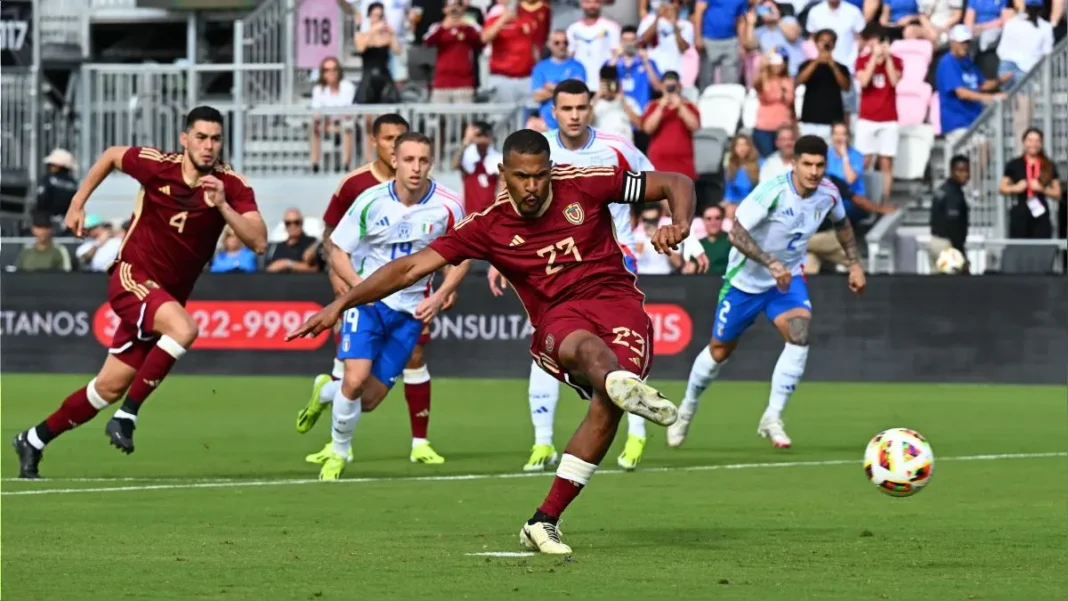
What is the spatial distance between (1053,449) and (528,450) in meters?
3.96

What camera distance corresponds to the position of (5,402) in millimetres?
20703

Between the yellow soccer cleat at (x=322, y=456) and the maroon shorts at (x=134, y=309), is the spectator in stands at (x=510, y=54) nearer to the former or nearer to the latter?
the yellow soccer cleat at (x=322, y=456)

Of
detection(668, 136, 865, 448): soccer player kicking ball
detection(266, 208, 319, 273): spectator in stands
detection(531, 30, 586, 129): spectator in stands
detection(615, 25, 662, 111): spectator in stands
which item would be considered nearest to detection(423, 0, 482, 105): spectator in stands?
detection(531, 30, 586, 129): spectator in stands

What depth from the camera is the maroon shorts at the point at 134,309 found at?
13547mm

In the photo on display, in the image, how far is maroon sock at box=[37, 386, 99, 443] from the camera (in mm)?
13477

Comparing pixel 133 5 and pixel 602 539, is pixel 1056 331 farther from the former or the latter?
pixel 133 5

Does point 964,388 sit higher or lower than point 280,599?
lower

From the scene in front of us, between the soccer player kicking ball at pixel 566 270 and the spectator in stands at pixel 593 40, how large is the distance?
17499 mm

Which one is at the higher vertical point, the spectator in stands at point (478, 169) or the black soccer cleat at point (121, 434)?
the spectator in stands at point (478, 169)

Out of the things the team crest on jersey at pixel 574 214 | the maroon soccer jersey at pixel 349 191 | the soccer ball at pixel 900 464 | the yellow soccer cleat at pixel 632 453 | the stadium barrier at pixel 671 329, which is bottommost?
the stadium barrier at pixel 671 329

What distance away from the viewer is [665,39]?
90.2 ft

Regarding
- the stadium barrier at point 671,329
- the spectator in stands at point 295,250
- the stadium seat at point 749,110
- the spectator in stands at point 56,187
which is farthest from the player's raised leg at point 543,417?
the spectator in stands at point 56,187

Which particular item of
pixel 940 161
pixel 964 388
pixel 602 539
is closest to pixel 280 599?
pixel 602 539

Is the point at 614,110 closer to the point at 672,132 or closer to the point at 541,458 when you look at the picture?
the point at 672,132
